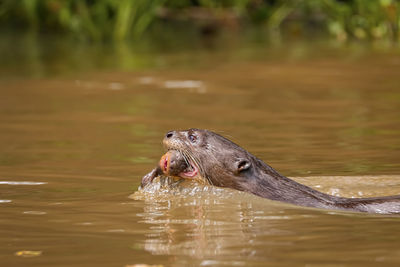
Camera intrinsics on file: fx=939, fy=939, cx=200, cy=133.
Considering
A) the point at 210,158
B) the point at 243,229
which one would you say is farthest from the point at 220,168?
the point at 243,229

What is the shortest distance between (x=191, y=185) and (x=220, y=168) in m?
0.21

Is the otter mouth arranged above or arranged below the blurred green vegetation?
below

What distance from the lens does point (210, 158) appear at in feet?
16.9

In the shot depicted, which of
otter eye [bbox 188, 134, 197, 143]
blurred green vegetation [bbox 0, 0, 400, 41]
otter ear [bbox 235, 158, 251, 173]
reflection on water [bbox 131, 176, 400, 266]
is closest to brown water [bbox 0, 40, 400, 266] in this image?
reflection on water [bbox 131, 176, 400, 266]

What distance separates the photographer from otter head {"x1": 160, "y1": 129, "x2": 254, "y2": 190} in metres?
5.11

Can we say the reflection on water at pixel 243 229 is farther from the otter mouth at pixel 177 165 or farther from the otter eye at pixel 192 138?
the otter eye at pixel 192 138

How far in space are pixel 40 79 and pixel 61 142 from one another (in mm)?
4067

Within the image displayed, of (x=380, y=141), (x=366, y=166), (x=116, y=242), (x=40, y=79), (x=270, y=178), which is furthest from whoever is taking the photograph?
(x=40, y=79)

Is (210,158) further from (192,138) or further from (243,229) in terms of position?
(243,229)

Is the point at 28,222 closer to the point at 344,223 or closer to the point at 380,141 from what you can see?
the point at 344,223

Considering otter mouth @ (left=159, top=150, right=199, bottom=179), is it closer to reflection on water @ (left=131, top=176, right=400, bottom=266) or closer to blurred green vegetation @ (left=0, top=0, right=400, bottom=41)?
reflection on water @ (left=131, top=176, right=400, bottom=266)

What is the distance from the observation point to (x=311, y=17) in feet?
62.1

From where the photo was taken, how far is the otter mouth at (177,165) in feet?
16.8

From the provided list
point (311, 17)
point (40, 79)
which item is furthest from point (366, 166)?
point (311, 17)
